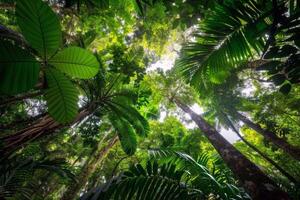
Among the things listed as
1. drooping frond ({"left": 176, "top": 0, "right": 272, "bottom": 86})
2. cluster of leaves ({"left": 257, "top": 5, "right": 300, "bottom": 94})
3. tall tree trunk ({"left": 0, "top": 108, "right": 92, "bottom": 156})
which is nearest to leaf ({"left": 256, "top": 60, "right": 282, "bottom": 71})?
cluster of leaves ({"left": 257, "top": 5, "right": 300, "bottom": 94})

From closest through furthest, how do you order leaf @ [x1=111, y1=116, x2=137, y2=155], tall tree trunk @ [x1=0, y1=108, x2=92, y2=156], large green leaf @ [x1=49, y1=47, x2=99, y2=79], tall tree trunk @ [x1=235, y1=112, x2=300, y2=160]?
1. large green leaf @ [x1=49, y1=47, x2=99, y2=79]
2. tall tree trunk @ [x1=0, y1=108, x2=92, y2=156]
3. leaf @ [x1=111, y1=116, x2=137, y2=155]
4. tall tree trunk @ [x1=235, y1=112, x2=300, y2=160]

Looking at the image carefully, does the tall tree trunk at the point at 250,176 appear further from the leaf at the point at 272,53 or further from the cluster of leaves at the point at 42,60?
the cluster of leaves at the point at 42,60

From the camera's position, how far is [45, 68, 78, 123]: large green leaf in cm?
230

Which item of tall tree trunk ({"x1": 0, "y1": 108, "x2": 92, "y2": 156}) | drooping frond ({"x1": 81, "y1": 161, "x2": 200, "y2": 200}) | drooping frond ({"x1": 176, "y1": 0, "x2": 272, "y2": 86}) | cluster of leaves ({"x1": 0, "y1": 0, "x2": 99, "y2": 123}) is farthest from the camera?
tall tree trunk ({"x1": 0, "y1": 108, "x2": 92, "y2": 156})

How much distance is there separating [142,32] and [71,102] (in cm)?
733

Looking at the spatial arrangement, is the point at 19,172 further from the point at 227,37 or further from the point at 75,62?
the point at 227,37

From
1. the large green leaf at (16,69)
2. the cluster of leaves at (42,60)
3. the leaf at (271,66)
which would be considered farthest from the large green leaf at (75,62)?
the leaf at (271,66)

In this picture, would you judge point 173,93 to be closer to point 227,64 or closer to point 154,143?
point 154,143

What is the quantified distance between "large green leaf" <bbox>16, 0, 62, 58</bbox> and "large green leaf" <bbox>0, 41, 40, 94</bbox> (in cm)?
14

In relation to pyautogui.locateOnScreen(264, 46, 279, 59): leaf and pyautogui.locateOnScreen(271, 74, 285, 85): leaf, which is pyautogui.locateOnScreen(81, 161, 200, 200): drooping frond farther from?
pyautogui.locateOnScreen(264, 46, 279, 59): leaf

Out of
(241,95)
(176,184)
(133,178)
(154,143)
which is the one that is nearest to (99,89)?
(133,178)

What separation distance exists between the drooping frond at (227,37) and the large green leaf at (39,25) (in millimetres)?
1690

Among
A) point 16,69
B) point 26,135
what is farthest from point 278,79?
point 26,135

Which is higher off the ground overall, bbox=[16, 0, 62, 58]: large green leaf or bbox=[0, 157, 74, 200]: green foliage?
bbox=[16, 0, 62, 58]: large green leaf
